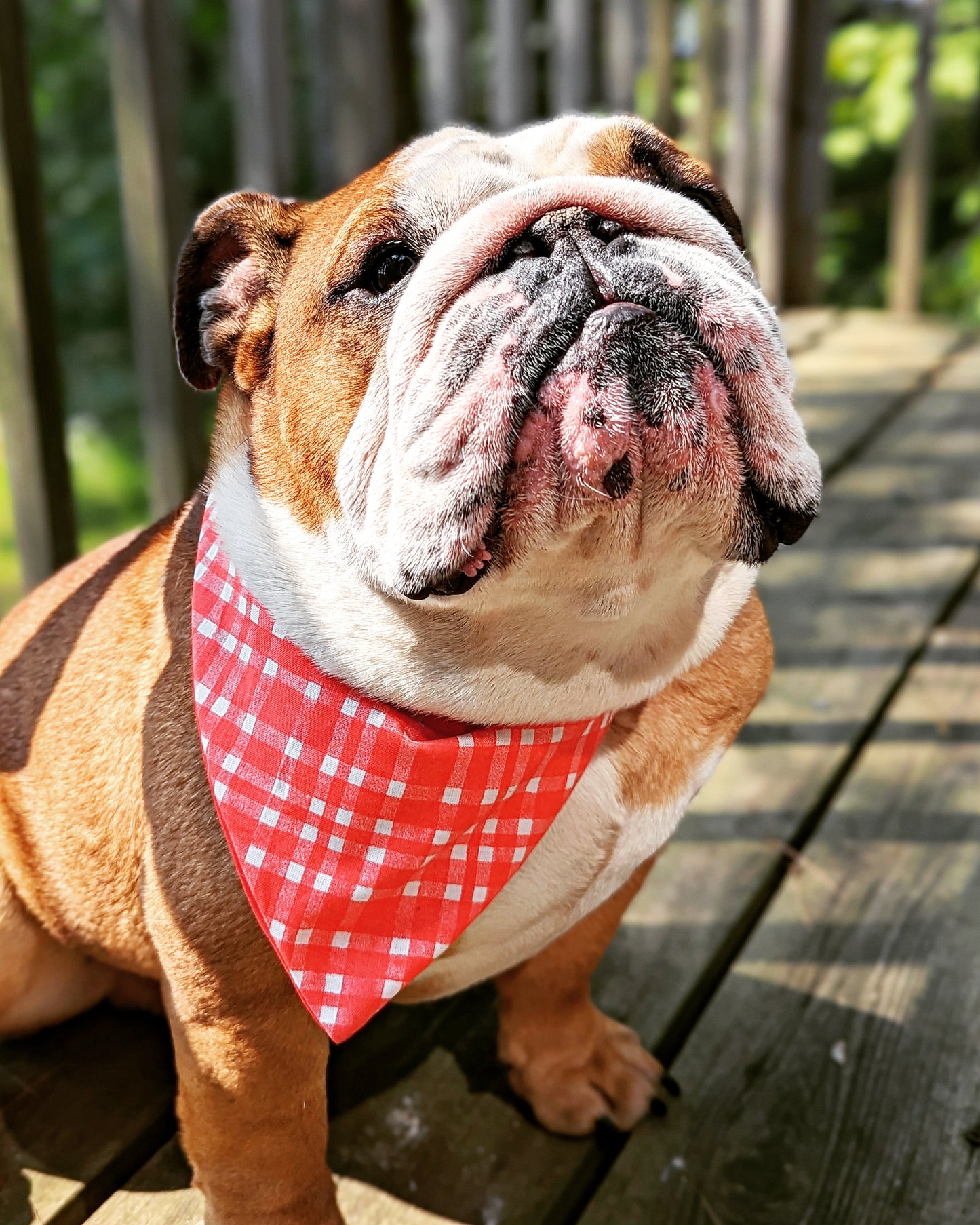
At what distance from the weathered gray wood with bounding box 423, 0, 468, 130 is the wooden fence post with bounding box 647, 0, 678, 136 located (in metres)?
0.91

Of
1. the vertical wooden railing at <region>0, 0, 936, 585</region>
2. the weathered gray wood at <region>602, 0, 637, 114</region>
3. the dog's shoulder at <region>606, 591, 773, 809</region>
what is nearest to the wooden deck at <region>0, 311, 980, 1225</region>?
the dog's shoulder at <region>606, 591, 773, 809</region>

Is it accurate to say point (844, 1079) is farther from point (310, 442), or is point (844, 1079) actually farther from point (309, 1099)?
point (310, 442)

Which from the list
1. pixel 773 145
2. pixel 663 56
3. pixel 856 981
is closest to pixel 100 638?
pixel 856 981

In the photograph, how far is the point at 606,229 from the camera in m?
1.13

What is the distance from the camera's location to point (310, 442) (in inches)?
48.9

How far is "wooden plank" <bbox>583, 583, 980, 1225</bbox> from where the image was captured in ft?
4.67

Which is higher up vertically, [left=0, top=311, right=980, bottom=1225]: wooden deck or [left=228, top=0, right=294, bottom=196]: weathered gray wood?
[left=228, top=0, right=294, bottom=196]: weathered gray wood

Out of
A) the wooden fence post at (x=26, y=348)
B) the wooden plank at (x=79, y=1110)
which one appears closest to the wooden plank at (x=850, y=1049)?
the wooden plank at (x=79, y=1110)

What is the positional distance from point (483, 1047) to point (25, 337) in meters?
1.41

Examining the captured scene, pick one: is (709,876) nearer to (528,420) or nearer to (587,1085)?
(587,1085)

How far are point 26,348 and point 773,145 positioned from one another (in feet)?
10.9

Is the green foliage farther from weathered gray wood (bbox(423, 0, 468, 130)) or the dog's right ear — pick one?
the dog's right ear

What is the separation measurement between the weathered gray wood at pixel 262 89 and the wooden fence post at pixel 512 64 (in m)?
0.99

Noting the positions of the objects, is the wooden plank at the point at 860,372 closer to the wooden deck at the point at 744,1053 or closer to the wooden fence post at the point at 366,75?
the wooden fence post at the point at 366,75
